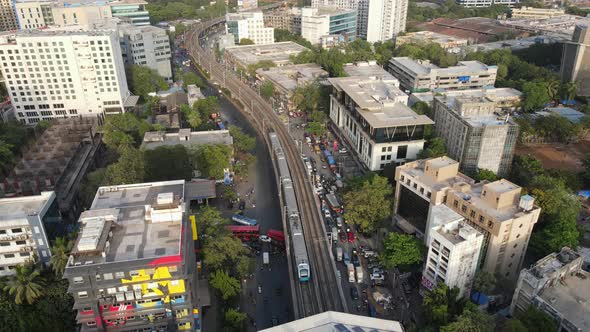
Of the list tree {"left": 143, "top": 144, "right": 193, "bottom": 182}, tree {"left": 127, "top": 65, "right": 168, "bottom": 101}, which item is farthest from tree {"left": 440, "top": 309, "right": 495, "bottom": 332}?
tree {"left": 127, "top": 65, "right": 168, "bottom": 101}

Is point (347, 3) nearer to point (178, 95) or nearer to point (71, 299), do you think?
point (178, 95)

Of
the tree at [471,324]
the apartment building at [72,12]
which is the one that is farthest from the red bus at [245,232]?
the apartment building at [72,12]

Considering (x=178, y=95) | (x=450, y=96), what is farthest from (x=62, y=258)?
(x=450, y=96)

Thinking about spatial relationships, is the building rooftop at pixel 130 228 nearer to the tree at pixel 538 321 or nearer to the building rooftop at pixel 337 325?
the building rooftop at pixel 337 325

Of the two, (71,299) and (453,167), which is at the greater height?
(453,167)

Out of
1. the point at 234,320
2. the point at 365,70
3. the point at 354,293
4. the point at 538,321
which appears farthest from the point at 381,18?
the point at 234,320

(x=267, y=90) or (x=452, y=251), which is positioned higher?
(x=452, y=251)

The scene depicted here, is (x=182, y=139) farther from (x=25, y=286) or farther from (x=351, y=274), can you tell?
(x=351, y=274)

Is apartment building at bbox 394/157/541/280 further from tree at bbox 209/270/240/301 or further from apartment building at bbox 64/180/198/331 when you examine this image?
apartment building at bbox 64/180/198/331
